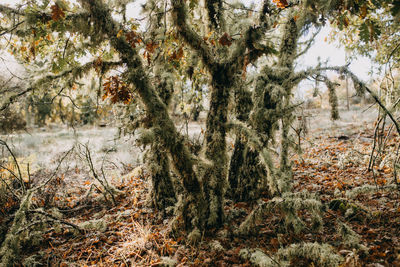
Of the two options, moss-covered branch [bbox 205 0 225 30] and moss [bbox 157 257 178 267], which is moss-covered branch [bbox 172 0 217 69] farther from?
moss [bbox 157 257 178 267]

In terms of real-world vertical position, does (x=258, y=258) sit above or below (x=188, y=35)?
below

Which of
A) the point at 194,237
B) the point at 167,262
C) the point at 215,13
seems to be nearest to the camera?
the point at 167,262

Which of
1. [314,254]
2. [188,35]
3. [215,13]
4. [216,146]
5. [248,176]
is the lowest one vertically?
[314,254]

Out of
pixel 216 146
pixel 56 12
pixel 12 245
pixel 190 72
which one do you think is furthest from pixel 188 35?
pixel 12 245

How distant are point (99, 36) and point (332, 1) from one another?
3.15m

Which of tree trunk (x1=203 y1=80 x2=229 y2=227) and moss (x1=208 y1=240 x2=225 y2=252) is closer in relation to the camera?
moss (x1=208 y1=240 x2=225 y2=252)

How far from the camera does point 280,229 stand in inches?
150

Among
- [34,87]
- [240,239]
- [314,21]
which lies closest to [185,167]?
[240,239]

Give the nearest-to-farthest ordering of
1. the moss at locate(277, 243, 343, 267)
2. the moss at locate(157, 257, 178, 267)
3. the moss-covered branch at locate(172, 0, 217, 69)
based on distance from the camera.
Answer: the moss at locate(277, 243, 343, 267) < the moss-covered branch at locate(172, 0, 217, 69) < the moss at locate(157, 257, 178, 267)

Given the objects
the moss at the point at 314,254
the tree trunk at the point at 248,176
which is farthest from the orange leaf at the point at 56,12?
the moss at the point at 314,254

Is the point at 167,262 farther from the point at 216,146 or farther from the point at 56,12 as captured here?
the point at 56,12

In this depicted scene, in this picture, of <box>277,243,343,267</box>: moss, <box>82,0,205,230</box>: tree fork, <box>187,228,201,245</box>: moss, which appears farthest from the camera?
<box>187,228,201,245</box>: moss

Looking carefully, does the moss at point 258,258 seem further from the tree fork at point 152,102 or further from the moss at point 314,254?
the tree fork at point 152,102

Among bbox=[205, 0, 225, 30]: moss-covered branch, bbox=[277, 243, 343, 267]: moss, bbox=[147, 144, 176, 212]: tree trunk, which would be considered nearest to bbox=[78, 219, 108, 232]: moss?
bbox=[147, 144, 176, 212]: tree trunk
